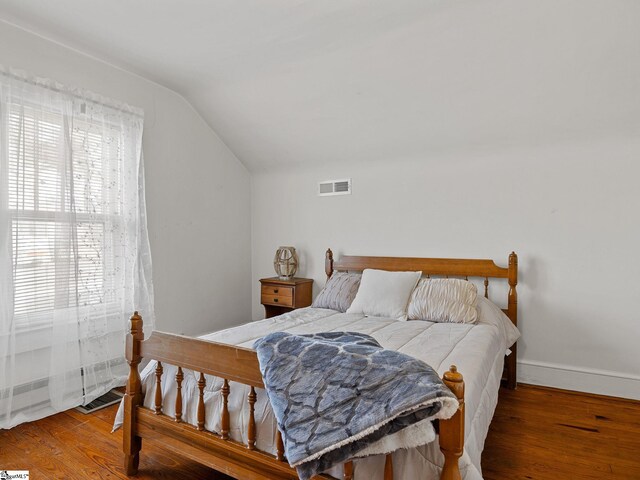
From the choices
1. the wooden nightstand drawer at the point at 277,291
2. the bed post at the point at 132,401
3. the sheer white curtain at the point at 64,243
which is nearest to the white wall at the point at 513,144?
the wooden nightstand drawer at the point at 277,291

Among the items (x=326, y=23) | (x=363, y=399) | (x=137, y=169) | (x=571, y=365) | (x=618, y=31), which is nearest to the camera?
(x=363, y=399)

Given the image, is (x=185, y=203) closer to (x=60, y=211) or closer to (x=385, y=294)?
(x=60, y=211)

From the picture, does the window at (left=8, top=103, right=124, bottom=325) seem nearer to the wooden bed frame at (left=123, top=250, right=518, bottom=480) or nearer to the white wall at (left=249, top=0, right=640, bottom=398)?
the wooden bed frame at (left=123, top=250, right=518, bottom=480)

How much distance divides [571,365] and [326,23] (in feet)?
10.0

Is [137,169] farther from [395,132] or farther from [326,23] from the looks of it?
[395,132]

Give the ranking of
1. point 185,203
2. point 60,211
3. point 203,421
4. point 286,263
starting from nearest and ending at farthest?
point 203,421
point 60,211
point 185,203
point 286,263

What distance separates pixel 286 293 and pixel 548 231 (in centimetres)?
235

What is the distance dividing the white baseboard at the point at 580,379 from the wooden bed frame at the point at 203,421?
2.28 metres

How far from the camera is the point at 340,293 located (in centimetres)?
327

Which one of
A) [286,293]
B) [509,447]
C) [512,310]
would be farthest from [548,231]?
[286,293]

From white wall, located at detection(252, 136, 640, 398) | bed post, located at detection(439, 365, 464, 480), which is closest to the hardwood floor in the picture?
white wall, located at detection(252, 136, 640, 398)

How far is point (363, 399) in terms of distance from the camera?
122 cm

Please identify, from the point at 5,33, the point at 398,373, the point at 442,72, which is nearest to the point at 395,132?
the point at 442,72

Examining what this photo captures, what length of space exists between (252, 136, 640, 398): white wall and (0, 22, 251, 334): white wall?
1.49 m
